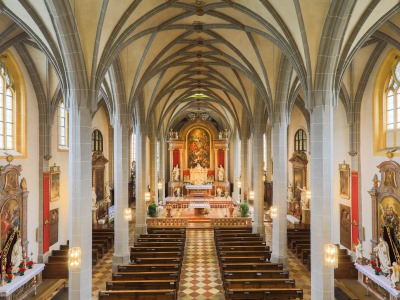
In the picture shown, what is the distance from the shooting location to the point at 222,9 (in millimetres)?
14562

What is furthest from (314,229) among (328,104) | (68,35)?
(68,35)

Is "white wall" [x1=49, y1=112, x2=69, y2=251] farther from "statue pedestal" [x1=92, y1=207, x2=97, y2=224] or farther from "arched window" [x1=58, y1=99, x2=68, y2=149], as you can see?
"statue pedestal" [x1=92, y1=207, x2=97, y2=224]

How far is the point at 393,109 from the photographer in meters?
14.9

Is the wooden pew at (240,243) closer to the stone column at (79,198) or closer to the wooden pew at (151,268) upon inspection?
the wooden pew at (151,268)

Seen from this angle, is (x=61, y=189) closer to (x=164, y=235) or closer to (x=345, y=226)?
(x=164, y=235)

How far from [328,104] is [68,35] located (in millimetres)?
9427

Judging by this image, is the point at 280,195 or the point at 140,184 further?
the point at 140,184

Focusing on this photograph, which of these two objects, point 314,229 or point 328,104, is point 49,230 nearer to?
point 314,229

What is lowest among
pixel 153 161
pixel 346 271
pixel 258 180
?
pixel 346 271

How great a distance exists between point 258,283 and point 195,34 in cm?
1369

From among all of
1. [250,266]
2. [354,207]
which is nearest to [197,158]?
[354,207]

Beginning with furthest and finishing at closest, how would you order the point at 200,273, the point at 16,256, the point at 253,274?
the point at 200,273 < the point at 16,256 < the point at 253,274

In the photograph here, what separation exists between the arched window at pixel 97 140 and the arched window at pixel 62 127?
741 cm

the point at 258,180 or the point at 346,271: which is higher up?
the point at 258,180
